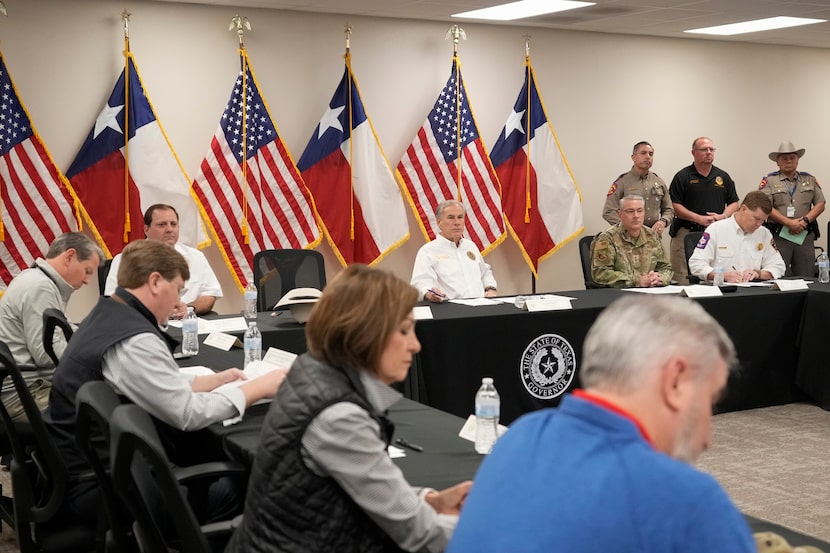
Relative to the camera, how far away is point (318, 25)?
7.78 metres

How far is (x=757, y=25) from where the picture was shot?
28.9 feet

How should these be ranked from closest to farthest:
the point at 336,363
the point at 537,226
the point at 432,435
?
the point at 336,363 < the point at 432,435 < the point at 537,226

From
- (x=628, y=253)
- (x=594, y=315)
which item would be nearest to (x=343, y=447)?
(x=594, y=315)

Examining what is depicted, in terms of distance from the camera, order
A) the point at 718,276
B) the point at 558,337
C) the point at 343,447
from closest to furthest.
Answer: the point at 343,447 < the point at 558,337 < the point at 718,276

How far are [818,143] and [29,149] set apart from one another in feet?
25.7

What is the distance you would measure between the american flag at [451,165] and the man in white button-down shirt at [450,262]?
5.34 ft

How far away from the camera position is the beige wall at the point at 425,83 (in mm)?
6965

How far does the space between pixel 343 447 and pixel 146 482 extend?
1.73 feet

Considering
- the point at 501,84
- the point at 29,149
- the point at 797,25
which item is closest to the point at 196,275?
the point at 29,149

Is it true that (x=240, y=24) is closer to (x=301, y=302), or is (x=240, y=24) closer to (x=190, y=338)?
(x=301, y=302)

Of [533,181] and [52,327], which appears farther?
[533,181]

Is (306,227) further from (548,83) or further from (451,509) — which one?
(451,509)

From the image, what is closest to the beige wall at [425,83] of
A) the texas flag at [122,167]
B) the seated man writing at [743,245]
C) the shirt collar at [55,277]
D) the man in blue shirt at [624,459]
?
the texas flag at [122,167]

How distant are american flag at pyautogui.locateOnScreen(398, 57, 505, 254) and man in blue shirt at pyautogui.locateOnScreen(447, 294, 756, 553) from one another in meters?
6.69
